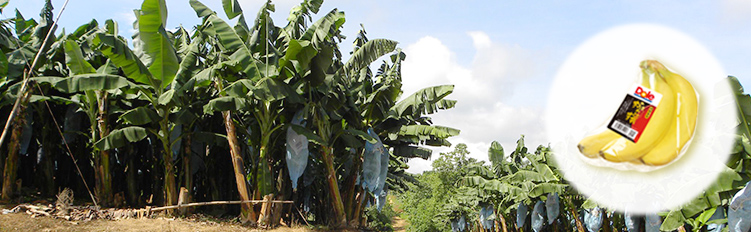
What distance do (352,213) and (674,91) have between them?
11.6 meters

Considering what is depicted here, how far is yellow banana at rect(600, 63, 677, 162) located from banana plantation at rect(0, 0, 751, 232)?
→ 6.50 meters

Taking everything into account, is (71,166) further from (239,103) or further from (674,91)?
(674,91)

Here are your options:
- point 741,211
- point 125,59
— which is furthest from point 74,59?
point 741,211

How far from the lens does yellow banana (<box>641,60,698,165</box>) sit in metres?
1.33

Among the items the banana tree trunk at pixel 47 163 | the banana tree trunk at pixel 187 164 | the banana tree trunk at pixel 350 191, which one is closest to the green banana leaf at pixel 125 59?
the banana tree trunk at pixel 187 164

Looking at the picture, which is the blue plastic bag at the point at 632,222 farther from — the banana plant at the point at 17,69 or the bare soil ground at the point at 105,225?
the banana plant at the point at 17,69

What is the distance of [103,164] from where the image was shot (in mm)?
10023

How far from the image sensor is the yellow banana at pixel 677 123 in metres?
1.33

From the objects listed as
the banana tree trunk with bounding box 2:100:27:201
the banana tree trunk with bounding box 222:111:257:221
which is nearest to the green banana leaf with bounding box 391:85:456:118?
the banana tree trunk with bounding box 222:111:257:221

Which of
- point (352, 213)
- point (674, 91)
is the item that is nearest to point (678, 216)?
point (352, 213)

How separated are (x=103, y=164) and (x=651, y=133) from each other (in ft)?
35.4

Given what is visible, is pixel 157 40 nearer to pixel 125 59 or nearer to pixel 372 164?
pixel 125 59

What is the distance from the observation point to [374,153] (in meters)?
11.4

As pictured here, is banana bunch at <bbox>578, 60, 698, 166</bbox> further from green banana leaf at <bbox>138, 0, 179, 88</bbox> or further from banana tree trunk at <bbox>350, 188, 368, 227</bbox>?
banana tree trunk at <bbox>350, 188, 368, 227</bbox>
